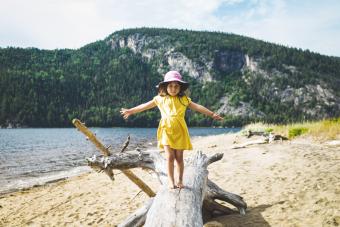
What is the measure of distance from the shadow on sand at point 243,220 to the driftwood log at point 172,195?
0.18 meters

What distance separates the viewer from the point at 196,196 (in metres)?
6.05

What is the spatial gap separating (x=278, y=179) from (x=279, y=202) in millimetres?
2250

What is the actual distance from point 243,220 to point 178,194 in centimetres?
216

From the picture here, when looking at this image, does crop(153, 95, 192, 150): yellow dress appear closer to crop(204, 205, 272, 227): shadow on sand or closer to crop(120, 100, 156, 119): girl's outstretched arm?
crop(120, 100, 156, 119): girl's outstretched arm

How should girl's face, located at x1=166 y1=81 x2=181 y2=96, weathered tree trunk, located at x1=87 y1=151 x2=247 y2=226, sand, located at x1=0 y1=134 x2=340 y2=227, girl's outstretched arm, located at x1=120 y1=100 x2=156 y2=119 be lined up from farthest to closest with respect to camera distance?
sand, located at x1=0 y1=134 x2=340 y2=227 < girl's outstretched arm, located at x1=120 y1=100 x2=156 y2=119 < girl's face, located at x1=166 y1=81 x2=181 y2=96 < weathered tree trunk, located at x1=87 y1=151 x2=247 y2=226

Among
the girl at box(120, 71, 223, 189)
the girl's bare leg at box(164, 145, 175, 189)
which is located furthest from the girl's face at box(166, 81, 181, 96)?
the girl's bare leg at box(164, 145, 175, 189)

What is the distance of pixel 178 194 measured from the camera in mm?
5785

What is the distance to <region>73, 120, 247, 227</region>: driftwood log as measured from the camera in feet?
16.4

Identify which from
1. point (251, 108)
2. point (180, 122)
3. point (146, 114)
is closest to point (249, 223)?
point (180, 122)

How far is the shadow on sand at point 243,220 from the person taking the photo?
6916 millimetres

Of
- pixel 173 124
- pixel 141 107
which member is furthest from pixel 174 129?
pixel 141 107

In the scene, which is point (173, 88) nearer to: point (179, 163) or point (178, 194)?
point (179, 163)

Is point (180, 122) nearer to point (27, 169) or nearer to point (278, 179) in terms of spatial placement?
point (278, 179)

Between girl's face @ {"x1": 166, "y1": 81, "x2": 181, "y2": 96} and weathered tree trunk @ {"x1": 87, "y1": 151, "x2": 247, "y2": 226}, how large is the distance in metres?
1.68
